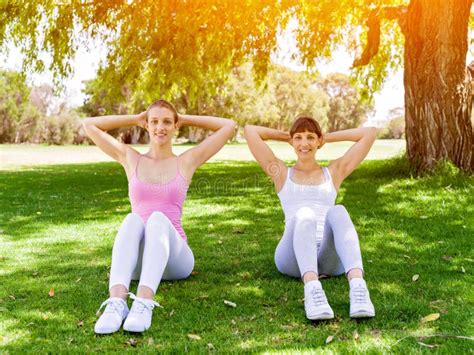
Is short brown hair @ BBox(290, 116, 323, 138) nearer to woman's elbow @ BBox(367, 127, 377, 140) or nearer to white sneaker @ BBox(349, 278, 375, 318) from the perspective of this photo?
woman's elbow @ BBox(367, 127, 377, 140)

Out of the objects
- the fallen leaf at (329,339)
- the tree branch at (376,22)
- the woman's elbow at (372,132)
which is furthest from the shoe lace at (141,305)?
the tree branch at (376,22)

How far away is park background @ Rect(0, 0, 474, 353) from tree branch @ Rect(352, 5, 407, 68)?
33mm

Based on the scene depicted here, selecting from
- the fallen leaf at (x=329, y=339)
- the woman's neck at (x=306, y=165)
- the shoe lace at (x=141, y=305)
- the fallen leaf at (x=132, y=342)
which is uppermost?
the woman's neck at (x=306, y=165)

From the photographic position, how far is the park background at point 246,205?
10.8ft

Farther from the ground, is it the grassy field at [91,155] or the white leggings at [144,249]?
the white leggings at [144,249]

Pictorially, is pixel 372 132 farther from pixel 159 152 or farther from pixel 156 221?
pixel 156 221

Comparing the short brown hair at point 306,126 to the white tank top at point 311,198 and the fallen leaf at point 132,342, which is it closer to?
the white tank top at point 311,198

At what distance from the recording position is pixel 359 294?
3348 mm

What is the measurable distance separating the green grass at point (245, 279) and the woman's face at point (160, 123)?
1.17 m

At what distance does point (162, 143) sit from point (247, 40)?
873cm

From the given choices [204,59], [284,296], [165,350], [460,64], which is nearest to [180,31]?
[204,59]

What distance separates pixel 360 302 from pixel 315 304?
0.93 feet

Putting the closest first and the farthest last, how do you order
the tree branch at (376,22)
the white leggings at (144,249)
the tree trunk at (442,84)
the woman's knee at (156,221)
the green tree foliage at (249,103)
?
the white leggings at (144,249)
the woman's knee at (156,221)
the tree trunk at (442,84)
the tree branch at (376,22)
the green tree foliage at (249,103)

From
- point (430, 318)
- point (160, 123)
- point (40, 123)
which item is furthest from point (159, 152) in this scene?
point (40, 123)
